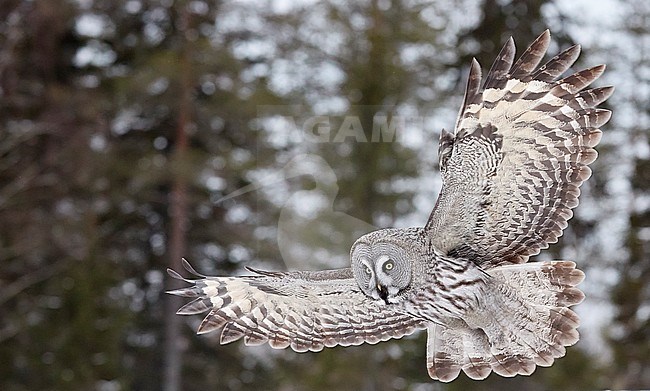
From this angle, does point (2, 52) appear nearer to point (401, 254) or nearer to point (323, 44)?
point (323, 44)

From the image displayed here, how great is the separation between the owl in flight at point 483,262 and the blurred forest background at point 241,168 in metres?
1.58

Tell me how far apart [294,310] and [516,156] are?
372 mm

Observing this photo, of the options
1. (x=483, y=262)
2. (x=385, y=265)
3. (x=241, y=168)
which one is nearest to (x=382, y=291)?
(x=385, y=265)

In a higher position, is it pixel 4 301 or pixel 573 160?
pixel 573 160

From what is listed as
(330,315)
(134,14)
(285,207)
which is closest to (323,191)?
(285,207)

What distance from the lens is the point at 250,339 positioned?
4.02ft

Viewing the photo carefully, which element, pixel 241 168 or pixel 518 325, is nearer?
pixel 518 325

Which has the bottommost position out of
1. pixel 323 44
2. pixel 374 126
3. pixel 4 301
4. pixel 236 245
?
pixel 4 301

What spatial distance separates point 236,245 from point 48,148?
146 cm

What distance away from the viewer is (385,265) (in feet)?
3.68

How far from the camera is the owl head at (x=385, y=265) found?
44.3 inches

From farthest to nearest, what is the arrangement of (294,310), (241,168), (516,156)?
1. (241,168)
2. (294,310)
3. (516,156)

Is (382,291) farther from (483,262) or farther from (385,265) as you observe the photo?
(483,262)

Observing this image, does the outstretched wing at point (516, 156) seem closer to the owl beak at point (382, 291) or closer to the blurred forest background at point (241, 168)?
the owl beak at point (382, 291)
